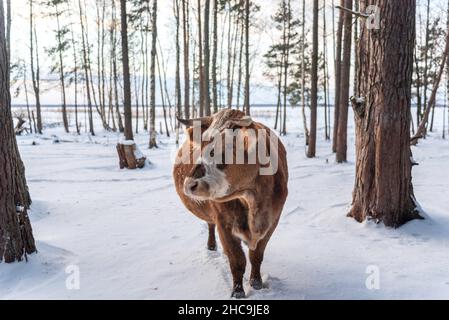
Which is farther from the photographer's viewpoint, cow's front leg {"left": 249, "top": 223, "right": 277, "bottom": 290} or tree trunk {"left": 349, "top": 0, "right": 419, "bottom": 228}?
tree trunk {"left": 349, "top": 0, "right": 419, "bottom": 228}

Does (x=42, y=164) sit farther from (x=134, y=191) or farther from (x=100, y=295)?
(x=100, y=295)

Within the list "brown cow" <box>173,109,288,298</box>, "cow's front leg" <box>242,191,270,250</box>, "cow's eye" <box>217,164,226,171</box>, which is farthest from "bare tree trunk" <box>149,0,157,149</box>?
"cow's eye" <box>217,164,226,171</box>

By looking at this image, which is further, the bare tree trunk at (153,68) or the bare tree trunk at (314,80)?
the bare tree trunk at (153,68)

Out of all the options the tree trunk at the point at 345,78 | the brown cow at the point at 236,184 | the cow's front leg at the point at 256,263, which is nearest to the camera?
the brown cow at the point at 236,184

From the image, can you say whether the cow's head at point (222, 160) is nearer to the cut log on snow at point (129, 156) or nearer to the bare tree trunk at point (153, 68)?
the cut log on snow at point (129, 156)

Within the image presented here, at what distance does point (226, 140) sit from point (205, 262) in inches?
81.2

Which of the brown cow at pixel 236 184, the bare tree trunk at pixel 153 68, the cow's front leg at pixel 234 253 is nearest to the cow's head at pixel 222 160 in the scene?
the brown cow at pixel 236 184

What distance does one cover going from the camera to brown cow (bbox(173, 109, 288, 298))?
275 centimetres

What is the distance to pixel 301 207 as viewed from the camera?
695 centimetres

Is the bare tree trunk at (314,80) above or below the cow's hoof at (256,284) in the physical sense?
above

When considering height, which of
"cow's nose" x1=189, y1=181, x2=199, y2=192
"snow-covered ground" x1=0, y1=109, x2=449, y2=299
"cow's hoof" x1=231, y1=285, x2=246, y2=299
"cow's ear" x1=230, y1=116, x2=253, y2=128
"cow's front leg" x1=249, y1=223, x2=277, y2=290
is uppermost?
"cow's ear" x1=230, y1=116, x2=253, y2=128

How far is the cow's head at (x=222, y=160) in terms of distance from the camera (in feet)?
8.84

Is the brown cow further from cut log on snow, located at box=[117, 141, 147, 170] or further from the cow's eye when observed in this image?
cut log on snow, located at box=[117, 141, 147, 170]

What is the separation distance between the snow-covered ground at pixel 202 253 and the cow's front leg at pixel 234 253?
5.7 inches
